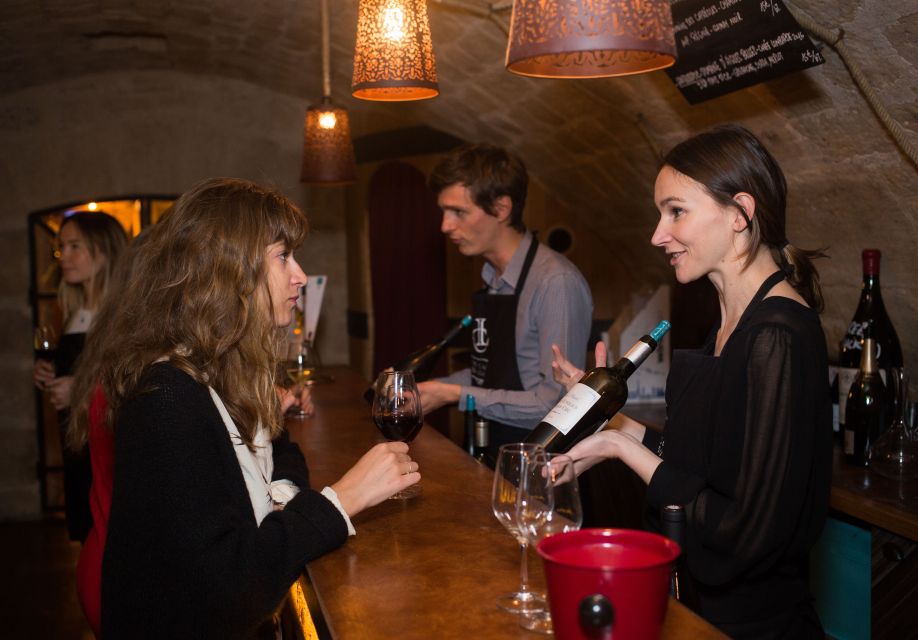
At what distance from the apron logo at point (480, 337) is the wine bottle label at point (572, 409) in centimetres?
141

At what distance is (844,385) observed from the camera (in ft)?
9.45

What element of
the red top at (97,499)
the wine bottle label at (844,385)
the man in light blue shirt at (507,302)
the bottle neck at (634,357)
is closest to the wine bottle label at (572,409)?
the bottle neck at (634,357)

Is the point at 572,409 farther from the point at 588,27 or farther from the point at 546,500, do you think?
the point at 588,27

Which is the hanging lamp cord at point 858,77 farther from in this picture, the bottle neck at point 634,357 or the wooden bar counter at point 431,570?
the wooden bar counter at point 431,570

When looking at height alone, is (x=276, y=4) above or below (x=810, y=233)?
above

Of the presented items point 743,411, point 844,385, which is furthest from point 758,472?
point 844,385

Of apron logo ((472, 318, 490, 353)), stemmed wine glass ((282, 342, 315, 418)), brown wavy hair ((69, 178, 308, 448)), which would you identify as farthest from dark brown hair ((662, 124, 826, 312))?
stemmed wine glass ((282, 342, 315, 418))

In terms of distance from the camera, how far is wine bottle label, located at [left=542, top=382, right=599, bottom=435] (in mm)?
1777

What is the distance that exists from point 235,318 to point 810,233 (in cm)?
222

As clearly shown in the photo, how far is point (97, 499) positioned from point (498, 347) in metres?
1.59

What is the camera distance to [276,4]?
13.0 feet

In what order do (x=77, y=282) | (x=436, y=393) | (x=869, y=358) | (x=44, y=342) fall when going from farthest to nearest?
(x=77, y=282), (x=44, y=342), (x=436, y=393), (x=869, y=358)

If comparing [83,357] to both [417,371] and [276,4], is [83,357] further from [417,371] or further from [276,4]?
[276,4]

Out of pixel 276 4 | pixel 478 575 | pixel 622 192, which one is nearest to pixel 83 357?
pixel 478 575
